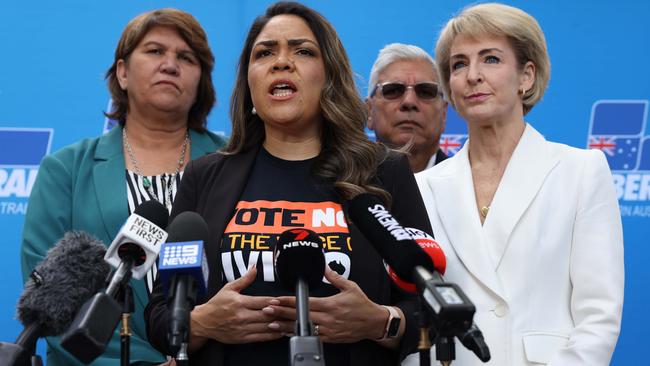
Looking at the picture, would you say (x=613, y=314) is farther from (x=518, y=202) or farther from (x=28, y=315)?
(x=28, y=315)

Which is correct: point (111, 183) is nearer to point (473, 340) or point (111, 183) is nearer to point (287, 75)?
point (287, 75)

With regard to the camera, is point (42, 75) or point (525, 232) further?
point (42, 75)

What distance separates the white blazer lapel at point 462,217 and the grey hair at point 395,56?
1.20 meters

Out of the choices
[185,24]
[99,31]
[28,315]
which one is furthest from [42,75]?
[28,315]

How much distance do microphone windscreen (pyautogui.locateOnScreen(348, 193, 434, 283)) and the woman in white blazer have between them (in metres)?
0.85

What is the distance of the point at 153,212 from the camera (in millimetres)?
2217

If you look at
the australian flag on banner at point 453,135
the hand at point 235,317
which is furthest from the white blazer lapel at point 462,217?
the australian flag on banner at point 453,135

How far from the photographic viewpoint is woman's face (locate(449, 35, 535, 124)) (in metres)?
3.08

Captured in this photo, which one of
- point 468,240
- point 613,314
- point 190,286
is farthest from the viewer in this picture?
point 468,240

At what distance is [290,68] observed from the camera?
2.91 meters

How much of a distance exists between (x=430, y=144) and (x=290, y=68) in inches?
56.3

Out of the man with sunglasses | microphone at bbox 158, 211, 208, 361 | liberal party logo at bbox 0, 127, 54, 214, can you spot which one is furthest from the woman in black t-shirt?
liberal party logo at bbox 0, 127, 54, 214

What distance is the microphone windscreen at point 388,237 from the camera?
1.86 meters

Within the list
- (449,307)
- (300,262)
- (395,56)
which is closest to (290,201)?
(300,262)
